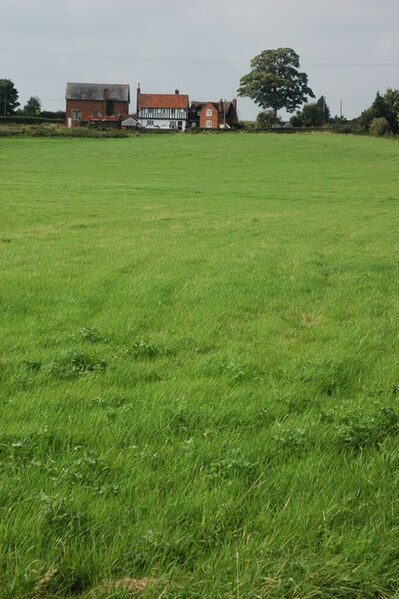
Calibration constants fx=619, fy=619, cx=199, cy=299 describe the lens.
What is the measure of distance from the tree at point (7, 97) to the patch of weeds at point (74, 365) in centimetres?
12127

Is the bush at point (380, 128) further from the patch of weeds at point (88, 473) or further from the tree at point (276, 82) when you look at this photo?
the patch of weeds at point (88, 473)

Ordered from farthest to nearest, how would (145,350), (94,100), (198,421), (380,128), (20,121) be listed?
(94,100), (20,121), (380,128), (145,350), (198,421)

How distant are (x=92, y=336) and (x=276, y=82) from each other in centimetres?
11714

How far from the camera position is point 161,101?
134 meters

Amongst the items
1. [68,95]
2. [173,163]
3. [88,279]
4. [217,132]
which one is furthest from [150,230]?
[68,95]

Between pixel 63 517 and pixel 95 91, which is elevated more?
pixel 95 91

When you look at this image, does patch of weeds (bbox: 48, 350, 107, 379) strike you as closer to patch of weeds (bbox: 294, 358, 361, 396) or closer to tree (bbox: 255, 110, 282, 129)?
patch of weeds (bbox: 294, 358, 361, 396)

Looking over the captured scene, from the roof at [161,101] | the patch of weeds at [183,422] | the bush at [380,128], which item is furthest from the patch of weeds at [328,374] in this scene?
the roof at [161,101]

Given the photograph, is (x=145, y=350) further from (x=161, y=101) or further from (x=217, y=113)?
(x=161, y=101)

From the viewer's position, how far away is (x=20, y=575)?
3.52m

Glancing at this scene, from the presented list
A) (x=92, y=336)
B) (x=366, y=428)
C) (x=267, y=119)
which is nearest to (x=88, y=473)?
(x=366, y=428)

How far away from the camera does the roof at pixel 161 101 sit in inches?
5261

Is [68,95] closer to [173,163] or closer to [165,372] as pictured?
[173,163]

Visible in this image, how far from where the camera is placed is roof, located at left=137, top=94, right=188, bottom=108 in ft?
438
